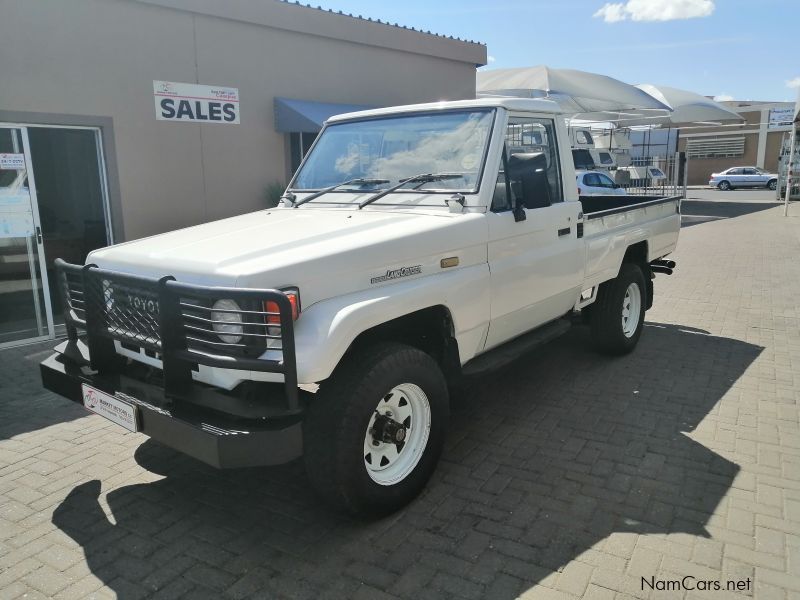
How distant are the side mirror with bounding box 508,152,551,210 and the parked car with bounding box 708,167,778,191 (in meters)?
40.7

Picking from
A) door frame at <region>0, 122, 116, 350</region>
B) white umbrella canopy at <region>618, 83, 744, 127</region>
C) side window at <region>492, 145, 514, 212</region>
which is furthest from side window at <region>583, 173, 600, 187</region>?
side window at <region>492, 145, 514, 212</region>

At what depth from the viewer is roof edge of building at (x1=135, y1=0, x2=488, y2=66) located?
873 centimetres

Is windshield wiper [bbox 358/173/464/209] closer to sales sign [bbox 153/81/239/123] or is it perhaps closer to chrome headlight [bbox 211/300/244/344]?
chrome headlight [bbox 211/300/244/344]

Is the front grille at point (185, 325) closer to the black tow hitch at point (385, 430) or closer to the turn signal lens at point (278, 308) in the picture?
the turn signal lens at point (278, 308)

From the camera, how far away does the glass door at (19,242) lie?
6.94 m

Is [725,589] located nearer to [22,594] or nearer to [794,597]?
[794,597]

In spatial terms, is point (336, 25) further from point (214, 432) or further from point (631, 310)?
point (214, 432)

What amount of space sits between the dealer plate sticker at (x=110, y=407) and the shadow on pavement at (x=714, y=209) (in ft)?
66.3

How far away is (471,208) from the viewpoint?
12.5 feet

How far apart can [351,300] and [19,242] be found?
5.80 m

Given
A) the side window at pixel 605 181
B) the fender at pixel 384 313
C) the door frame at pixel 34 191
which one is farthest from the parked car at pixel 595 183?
the fender at pixel 384 313

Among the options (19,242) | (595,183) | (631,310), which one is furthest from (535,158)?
(595,183)

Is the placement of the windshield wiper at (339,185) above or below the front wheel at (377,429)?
above

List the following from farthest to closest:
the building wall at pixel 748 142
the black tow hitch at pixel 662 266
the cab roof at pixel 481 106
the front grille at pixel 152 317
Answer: the building wall at pixel 748 142, the black tow hitch at pixel 662 266, the cab roof at pixel 481 106, the front grille at pixel 152 317
